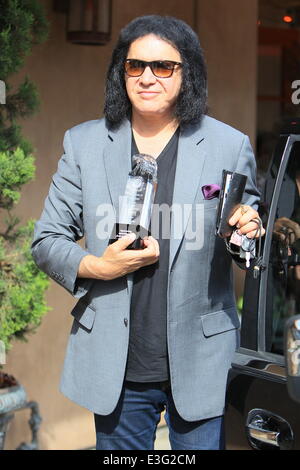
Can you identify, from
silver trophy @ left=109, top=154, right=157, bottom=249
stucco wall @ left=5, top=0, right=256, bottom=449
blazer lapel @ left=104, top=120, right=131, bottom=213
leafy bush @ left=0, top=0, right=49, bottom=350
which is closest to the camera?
silver trophy @ left=109, top=154, right=157, bottom=249

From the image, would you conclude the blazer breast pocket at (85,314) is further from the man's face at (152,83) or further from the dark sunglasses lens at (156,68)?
the dark sunglasses lens at (156,68)

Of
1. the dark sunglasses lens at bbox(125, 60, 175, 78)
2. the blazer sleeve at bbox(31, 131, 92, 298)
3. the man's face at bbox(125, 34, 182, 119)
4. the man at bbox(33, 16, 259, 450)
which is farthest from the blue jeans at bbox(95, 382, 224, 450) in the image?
the dark sunglasses lens at bbox(125, 60, 175, 78)

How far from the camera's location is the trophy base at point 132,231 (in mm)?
2666

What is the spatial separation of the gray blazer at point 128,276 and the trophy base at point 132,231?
5.4 inches

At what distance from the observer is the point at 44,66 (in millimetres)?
4652

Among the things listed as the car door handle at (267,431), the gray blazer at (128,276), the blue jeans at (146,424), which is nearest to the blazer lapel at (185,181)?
the gray blazer at (128,276)

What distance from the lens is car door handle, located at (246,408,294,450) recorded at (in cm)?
240

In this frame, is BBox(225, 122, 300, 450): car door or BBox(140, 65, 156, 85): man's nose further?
BBox(140, 65, 156, 85): man's nose

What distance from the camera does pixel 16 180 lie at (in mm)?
3762

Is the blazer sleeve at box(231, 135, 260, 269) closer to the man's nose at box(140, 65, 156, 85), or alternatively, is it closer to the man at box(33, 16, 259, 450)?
the man at box(33, 16, 259, 450)

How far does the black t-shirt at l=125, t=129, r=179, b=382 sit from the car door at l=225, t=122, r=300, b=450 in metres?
0.27
